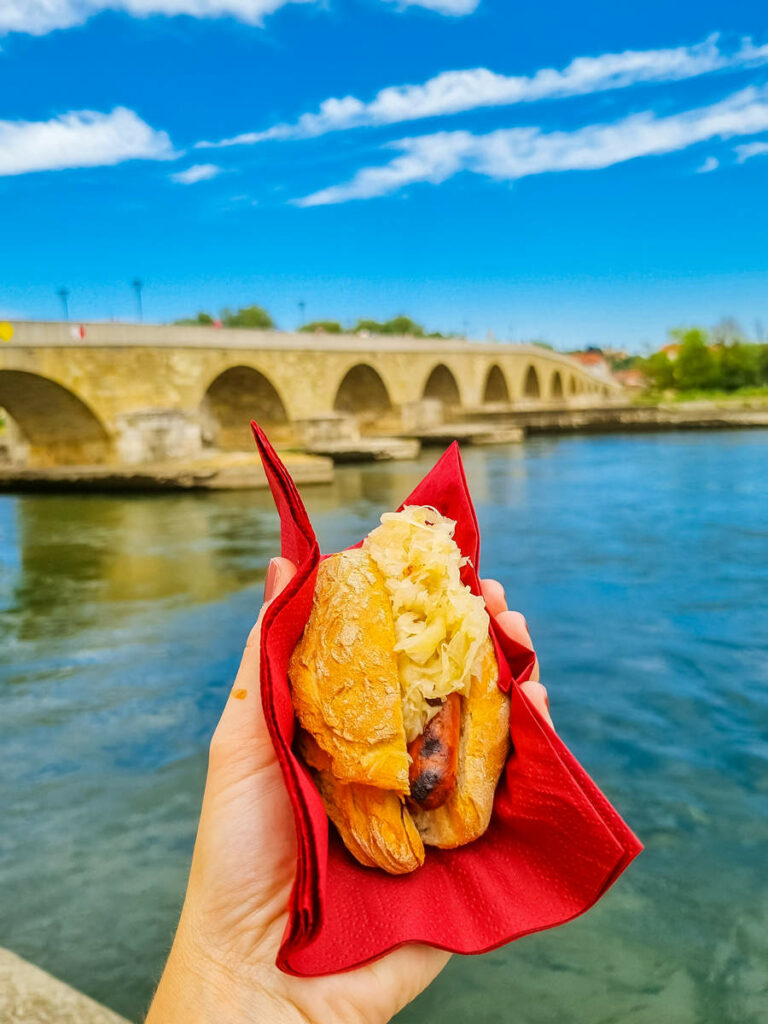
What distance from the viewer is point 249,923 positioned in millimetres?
1257

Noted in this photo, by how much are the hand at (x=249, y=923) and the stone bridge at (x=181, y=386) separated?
62.6 feet

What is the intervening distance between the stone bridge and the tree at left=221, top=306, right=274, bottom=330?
41.3 m

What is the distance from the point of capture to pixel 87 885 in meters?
3.40

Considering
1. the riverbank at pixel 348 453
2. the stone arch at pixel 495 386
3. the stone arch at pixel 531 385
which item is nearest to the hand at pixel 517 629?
the riverbank at pixel 348 453

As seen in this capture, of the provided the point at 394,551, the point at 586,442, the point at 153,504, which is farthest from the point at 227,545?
the point at 586,442

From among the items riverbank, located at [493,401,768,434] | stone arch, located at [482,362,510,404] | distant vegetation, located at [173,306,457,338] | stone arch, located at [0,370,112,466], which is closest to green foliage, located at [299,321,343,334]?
distant vegetation, located at [173,306,457,338]

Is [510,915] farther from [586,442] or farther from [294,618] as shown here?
[586,442]

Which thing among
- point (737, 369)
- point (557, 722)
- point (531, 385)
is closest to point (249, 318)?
point (531, 385)

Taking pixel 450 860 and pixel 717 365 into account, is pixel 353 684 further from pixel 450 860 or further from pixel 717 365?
pixel 717 365

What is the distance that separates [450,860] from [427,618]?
403 mm

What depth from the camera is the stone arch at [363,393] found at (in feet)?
107

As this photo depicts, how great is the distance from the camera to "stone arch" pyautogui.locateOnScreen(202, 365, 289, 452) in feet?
89.0

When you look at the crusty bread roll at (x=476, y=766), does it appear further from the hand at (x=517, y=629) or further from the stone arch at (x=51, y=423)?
the stone arch at (x=51, y=423)

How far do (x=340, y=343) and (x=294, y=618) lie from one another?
2910 cm
